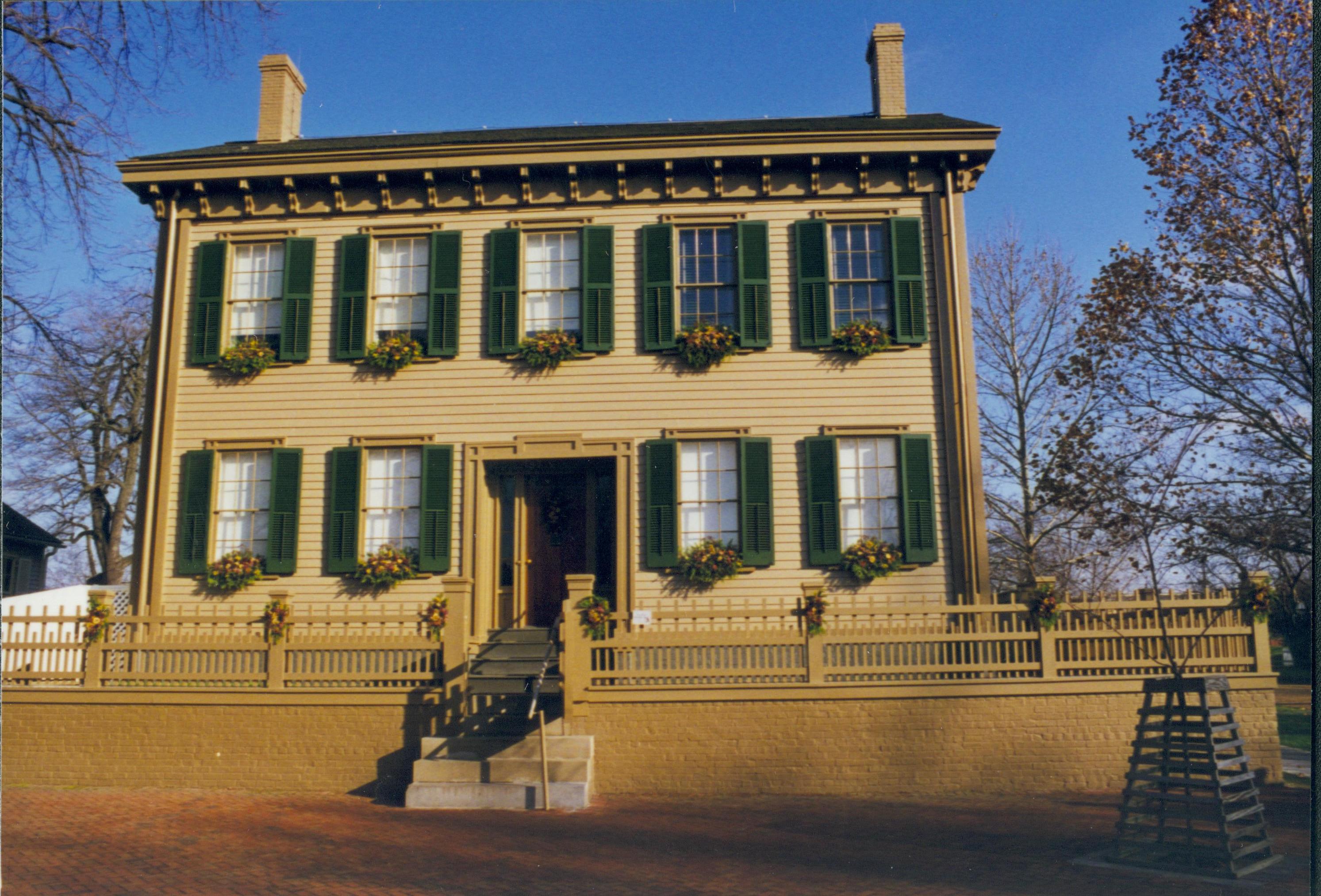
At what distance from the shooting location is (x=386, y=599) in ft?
44.1

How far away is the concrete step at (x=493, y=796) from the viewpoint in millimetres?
10125

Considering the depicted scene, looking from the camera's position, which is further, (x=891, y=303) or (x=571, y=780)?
Result: (x=891, y=303)

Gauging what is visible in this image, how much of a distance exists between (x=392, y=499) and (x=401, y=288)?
3065 mm

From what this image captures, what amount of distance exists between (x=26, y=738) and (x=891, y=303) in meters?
12.1

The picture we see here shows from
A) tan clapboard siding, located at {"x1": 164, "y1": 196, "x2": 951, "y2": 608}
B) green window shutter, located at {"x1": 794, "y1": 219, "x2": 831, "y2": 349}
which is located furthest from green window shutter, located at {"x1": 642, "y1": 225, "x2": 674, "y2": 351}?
green window shutter, located at {"x1": 794, "y1": 219, "x2": 831, "y2": 349}

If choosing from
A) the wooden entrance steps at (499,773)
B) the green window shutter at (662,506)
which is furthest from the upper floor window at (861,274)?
the wooden entrance steps at (499,773)

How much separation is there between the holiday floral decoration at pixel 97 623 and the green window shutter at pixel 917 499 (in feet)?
32.5

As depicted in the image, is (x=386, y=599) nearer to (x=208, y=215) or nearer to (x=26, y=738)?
(x=26, y=738)

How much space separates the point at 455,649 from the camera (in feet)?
37.2

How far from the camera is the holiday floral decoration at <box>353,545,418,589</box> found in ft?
43.8

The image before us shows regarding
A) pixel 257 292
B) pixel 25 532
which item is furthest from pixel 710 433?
pixel 25 532

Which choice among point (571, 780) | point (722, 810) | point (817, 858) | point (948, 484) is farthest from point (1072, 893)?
point (948, 484)

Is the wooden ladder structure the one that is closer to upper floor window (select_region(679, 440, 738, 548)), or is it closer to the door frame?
upper floor window (select_region(679, 440, 738, 548))

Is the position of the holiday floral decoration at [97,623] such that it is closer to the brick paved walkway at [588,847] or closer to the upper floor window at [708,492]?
the brick paved walkway at [588,847]
